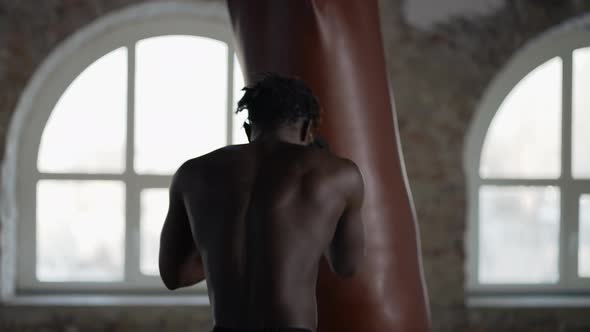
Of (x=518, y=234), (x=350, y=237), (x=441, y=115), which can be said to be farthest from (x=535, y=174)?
(x=350, y=237)

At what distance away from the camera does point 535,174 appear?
11.0ft

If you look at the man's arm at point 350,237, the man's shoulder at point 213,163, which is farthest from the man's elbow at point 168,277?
the man's arm at point 350,237

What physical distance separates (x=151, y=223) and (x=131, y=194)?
0.15 meters

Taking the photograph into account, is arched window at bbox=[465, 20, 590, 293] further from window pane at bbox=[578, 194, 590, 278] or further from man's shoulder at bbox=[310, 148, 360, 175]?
man's shoulder at bbox=[310, 148, 360, 175]

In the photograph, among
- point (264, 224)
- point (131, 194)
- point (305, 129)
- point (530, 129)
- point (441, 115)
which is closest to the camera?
point (264, 224)

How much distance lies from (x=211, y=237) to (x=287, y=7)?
60 centimetres

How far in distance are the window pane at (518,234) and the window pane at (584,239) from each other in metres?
0.11

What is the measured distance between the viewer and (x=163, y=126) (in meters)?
3.28

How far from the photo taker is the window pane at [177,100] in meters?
3.27

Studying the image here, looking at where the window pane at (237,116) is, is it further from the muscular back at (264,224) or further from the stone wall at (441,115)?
the muscular back at (264,224)

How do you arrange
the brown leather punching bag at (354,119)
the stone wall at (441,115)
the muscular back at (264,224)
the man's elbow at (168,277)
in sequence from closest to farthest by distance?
1. the muscular back at (264,224)
2. the man's elbow at (168,277)
3. the brown leather punching bag at (354,119)
4. the stone wall at (441,115)

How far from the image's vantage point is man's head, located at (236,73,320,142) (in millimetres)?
1432

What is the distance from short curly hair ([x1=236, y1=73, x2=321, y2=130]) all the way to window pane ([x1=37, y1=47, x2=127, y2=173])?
1907 mm

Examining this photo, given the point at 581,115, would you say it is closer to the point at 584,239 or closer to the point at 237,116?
the point at 584,239
